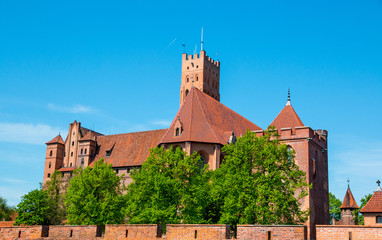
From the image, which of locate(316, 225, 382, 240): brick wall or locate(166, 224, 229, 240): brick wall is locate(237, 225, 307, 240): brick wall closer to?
locate(316, 225, 382, 240): brick wall

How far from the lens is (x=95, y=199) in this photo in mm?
41062

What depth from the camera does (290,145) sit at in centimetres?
3875

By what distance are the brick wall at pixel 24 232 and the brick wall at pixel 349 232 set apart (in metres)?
12.6

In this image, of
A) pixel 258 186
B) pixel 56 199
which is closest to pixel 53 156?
pixel 56 199

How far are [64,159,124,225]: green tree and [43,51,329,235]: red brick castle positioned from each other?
26.2ft

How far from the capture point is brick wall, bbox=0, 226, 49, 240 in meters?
21.0

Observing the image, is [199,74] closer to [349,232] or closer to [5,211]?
[5,211]

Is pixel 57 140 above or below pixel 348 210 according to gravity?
above

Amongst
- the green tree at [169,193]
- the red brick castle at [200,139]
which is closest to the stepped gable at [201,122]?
the red brick castle at [200,139]

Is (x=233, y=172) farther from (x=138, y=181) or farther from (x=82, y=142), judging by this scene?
(x=82, y=142)

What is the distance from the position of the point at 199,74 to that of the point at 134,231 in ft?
191

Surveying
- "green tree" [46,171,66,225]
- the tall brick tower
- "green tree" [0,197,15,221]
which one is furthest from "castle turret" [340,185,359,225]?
"green tree" [0,197,15,221]

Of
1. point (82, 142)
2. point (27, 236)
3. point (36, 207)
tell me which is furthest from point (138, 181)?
point (82, 142)

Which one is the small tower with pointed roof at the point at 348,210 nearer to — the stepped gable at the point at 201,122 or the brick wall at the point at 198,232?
the stepped gable at the point at 201,122
